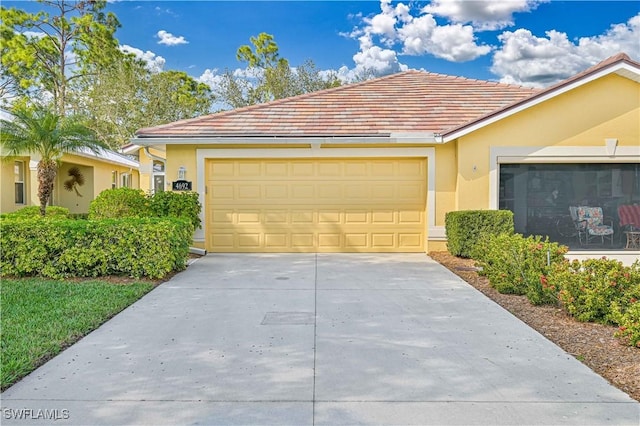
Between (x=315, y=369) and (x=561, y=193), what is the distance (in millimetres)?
9235

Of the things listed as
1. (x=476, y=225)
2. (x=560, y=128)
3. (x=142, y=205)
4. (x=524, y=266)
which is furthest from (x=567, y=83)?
(x=142, y=205)

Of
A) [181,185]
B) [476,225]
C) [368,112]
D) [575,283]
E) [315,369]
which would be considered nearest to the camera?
[315,369]

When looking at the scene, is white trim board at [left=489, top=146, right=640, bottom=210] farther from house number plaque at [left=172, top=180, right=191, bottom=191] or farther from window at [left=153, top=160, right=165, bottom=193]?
window at [left=153, top=160, right=165, bottom=193]

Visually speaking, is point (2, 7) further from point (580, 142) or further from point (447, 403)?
point (447, 403)

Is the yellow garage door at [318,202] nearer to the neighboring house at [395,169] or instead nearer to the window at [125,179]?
the neighboring house at [395,169]

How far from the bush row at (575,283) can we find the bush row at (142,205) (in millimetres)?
6370

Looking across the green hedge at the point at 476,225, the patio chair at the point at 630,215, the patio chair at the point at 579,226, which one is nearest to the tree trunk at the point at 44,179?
the green hedge at the point at 476,225

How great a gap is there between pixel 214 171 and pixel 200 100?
70.5 feet

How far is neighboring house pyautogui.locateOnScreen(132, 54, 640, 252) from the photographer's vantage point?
10.5m

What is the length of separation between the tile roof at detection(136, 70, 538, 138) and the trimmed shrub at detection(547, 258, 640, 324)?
231 inches

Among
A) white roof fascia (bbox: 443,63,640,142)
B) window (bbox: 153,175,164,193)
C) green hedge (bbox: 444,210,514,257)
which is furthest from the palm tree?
green hedge (bbox: 444,210,514,257)

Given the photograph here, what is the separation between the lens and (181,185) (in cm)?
1102

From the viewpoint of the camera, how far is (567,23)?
547 inches

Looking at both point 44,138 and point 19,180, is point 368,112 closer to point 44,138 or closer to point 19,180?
point 44,138
